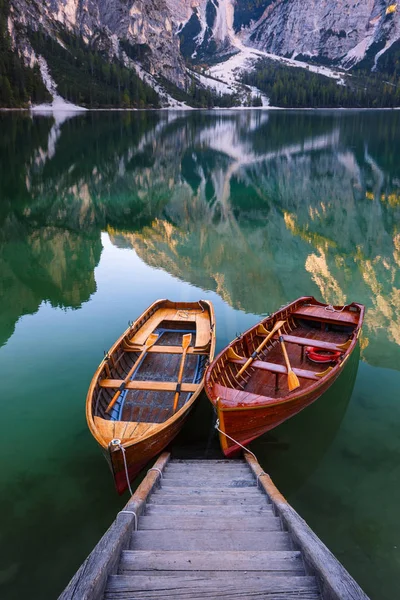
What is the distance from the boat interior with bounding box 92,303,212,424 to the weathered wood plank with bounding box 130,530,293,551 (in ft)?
13.0

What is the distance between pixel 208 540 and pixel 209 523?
0.45 meters

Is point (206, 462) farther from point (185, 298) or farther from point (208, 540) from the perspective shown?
point (185, 298)

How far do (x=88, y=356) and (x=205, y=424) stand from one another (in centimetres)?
498

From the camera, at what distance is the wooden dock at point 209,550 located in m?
4.35

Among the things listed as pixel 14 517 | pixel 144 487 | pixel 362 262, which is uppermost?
pixel 144 487

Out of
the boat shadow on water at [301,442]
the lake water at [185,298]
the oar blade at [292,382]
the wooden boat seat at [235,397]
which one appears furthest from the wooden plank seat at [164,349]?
the boat shadow on water at [301,442]

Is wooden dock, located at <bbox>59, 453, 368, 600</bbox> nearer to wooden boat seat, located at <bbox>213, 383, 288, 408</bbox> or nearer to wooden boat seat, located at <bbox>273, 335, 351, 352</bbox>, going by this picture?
wooden boat seat, located at <bbox>213, 383, 288, 408</bbox>

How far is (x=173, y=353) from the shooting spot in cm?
1285

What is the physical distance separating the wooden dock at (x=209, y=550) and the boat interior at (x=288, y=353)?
9.12ft

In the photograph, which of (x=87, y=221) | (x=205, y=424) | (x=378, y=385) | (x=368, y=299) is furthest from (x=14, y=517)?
(x=87, y=221)

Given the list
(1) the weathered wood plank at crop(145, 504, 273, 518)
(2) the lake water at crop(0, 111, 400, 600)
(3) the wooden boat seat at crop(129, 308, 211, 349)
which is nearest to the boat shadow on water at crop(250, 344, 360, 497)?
(2) the lake water at crop(0, 111, 400, 600)

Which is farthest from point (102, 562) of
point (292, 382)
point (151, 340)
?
point (151, 340)

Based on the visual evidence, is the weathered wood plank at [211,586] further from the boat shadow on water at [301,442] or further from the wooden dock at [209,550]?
the boat shadow on water at [301,442]

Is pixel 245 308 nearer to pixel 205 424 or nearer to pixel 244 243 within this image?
pixel 205 424
